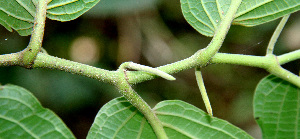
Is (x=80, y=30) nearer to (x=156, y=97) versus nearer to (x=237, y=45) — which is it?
(x=156, y=97)

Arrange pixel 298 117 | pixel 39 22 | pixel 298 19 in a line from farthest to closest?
pixel 298 19
pixel 298 117
pixel 39 22

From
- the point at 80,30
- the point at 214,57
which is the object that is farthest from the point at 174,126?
the point at 80,30

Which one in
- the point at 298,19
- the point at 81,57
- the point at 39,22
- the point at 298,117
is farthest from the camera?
the point at 81,57

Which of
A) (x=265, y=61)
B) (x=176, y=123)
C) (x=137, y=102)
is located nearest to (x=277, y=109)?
(x=265, y=61)

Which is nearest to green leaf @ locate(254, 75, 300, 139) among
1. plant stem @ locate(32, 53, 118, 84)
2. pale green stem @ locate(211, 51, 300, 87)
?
pale green stem @ locate(211, 51, 300, 87)

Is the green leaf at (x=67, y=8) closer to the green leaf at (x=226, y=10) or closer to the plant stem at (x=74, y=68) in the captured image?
the plant stem at (x=74, y=68)

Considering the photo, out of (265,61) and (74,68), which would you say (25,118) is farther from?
(265,61)

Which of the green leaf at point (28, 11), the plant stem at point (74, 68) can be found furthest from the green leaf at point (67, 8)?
the plant stem at point (74, 68)
